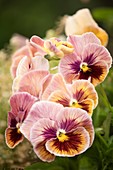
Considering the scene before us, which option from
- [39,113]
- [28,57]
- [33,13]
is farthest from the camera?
[33,13]

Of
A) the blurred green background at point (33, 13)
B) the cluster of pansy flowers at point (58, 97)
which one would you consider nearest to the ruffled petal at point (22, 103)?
the cluster of pansy flowers at point (58, 97)

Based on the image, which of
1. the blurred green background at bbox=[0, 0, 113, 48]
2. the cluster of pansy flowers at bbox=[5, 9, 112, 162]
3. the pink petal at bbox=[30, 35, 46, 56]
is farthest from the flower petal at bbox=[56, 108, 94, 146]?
the blurred green background at bbox=[0, 0, 113, 48]

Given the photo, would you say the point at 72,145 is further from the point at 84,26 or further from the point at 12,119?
the point at 84,26

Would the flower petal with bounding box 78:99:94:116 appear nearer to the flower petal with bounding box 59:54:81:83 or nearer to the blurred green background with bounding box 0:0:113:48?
the flower petal with bounding box 59:54:81:83

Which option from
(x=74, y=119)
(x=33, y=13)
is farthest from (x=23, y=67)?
(x=33, y=13)

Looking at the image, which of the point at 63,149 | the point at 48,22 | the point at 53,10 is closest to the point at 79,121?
the point at 63,149

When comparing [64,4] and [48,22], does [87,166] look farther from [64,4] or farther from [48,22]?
[64,4]
